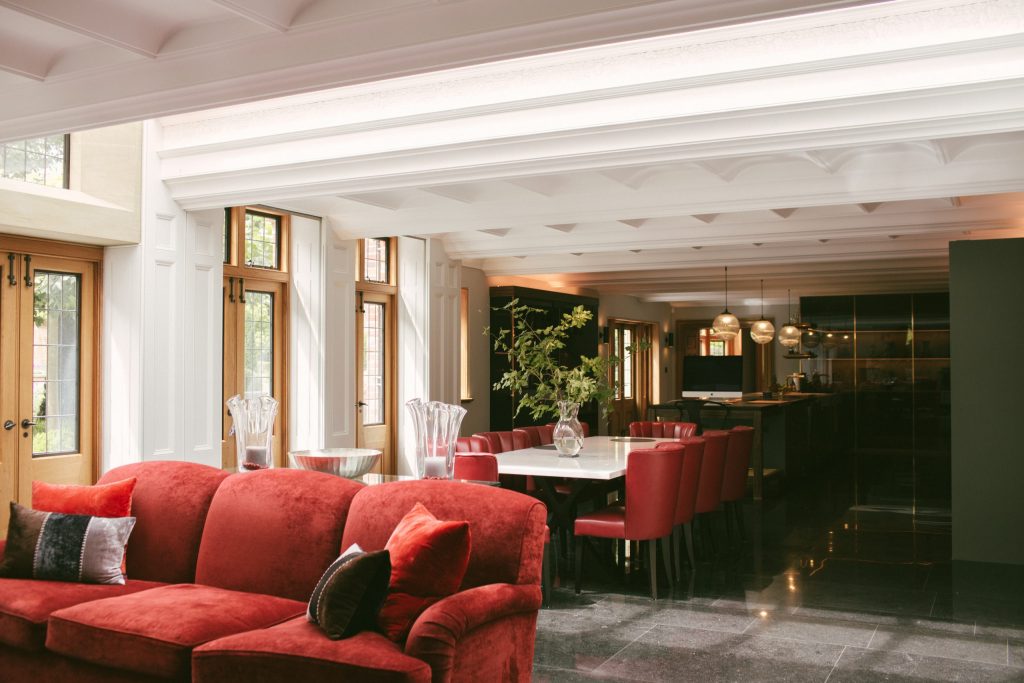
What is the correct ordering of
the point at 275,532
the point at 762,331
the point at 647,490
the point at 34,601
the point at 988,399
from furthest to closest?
the point at 762,331
the point at 988,399
the point at 647,490
the point at 275,532
the point at 34,601

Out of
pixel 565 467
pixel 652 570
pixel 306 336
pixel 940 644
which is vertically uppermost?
pixel 306 336

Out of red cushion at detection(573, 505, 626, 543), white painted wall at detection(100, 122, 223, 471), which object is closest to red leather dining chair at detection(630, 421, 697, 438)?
red cushion at detection(573, 505, 626, 543)

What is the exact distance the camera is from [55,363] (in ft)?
20.4

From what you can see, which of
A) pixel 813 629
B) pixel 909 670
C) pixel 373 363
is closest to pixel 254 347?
pixel 373 363

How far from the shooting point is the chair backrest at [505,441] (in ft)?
22.6

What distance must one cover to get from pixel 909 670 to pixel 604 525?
6.35 feet

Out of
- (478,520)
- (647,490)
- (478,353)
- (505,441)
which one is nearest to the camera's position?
(478,520)

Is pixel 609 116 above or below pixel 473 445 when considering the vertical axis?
above

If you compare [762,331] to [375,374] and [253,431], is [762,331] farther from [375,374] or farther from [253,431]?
[253,431]

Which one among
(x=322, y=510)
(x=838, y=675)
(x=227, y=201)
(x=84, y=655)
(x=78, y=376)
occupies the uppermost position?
(x=227, y=201)

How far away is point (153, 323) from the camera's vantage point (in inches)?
255

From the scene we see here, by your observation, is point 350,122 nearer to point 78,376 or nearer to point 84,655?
point 78,376

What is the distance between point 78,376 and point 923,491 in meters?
8.80

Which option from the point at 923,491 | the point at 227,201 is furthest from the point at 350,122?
the point at 923,491
